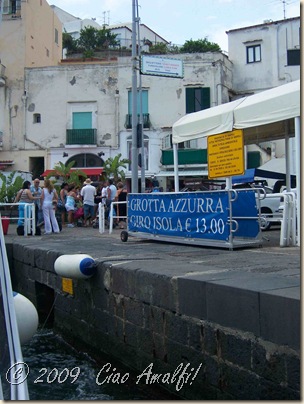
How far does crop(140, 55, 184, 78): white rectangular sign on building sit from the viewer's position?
48.2 feet

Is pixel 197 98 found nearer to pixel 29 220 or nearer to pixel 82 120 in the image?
pixel 82 120

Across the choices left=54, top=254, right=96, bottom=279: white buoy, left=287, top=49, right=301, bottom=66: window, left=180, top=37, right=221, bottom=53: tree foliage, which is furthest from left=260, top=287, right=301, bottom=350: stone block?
left=180, top=37, right=221, bottom=53: tree foliage

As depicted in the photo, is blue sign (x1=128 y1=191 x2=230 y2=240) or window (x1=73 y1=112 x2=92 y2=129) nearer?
blue sign (x1=128 y1=191 x2=230 y2=240)

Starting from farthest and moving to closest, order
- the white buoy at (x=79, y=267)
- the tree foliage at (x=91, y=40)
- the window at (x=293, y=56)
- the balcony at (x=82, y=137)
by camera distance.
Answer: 1. the tree foliage at (x=91, y=40)
2. the balcony at (x=82, y=137)
3. the window at (x=293, y=56)
4. the white buoy at (x=79, y=267)

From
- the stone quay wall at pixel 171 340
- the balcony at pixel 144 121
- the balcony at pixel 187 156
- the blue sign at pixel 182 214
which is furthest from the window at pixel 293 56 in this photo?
the balcony at pixel 144 121

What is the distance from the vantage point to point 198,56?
3231cm

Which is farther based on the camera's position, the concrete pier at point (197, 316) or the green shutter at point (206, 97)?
the green shutter at point (206, 97)

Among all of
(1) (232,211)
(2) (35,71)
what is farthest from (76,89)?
(1) (232,211)

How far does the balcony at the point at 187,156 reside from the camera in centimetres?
3127

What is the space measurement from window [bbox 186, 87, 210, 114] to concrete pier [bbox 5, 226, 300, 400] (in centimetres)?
2451

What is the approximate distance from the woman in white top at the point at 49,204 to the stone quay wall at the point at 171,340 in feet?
15.8

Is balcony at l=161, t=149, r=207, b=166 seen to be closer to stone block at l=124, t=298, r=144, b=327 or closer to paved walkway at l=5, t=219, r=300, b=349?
paved walkway at l=5, t=219, r=300, b=349

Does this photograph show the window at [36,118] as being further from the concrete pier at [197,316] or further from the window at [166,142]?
the concrete pier at [197,316]

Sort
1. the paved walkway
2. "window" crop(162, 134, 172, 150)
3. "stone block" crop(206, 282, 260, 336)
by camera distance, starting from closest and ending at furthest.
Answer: the paved walkway → "stone block" crop(206, 282, 260, 336) → "window" crop(162, 134, 172, 150)
